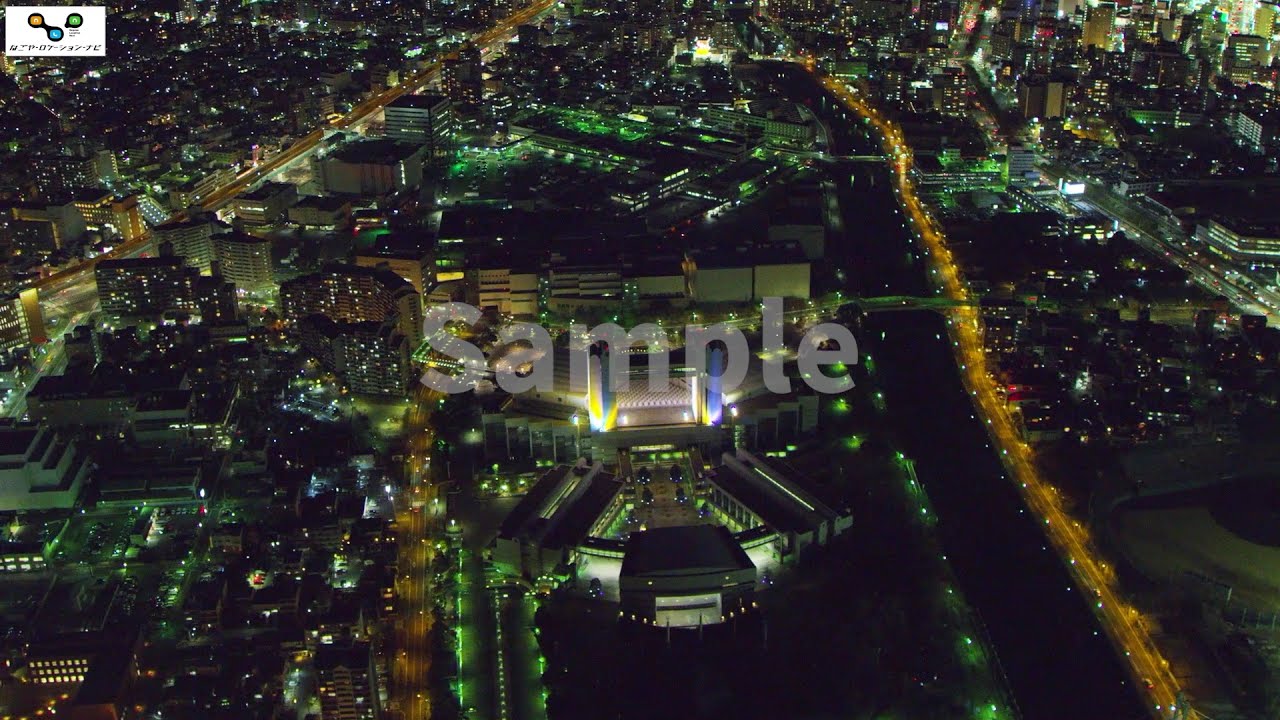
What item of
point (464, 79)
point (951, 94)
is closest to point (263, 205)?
point (464, 79)

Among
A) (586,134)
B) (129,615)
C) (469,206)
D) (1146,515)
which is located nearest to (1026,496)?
(1146,515)

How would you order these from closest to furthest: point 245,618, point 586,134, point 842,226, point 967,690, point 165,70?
1. point 967,690
2. point 245,618
3. point 842,226
4. point 586,134
5. point 165,70

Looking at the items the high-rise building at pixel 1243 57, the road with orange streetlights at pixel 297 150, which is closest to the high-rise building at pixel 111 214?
the road with orange streetlights at pixel 297 150

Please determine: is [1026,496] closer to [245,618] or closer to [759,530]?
[759,530]

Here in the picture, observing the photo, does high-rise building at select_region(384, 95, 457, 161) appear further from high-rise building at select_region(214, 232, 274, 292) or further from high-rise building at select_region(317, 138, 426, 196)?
high-rise building at select_region(214, 232, 274, 292)

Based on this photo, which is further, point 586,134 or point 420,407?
point 586,134

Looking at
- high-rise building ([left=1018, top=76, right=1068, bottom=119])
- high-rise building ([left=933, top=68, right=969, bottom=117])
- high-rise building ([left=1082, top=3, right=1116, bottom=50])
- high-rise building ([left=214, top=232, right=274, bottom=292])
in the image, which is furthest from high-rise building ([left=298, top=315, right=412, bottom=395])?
high-rise building ([left=1082, top=3, right=1116, bottom=50])

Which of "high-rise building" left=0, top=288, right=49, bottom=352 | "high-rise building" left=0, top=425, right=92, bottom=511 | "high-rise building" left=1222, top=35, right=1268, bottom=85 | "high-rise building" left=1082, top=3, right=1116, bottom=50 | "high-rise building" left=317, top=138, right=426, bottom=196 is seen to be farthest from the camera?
"high-rise building" left=1082, top=3, right=1116, bottom=50
